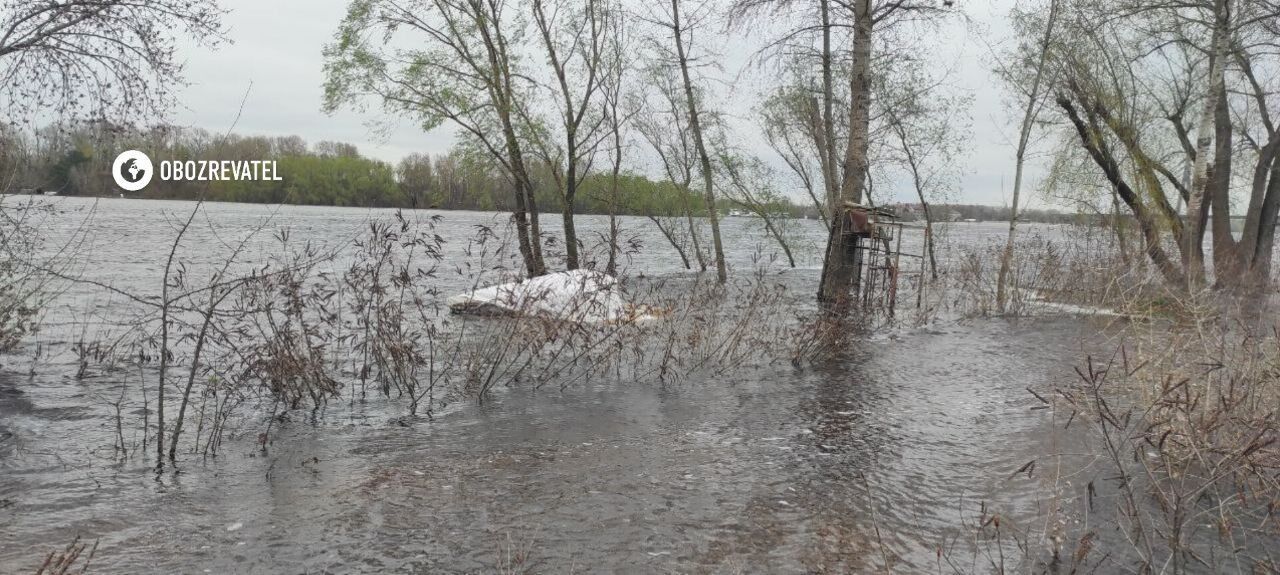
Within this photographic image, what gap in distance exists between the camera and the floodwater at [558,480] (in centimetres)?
564

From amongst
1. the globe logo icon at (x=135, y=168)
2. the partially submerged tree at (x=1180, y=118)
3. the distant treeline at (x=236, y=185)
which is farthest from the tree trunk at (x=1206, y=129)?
the globe logo icon at (x=135, y=168)

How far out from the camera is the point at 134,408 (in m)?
9.60

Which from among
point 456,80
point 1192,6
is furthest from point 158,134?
point 1192,6

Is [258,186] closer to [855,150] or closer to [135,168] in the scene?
[135,168]

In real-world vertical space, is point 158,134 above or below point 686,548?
above

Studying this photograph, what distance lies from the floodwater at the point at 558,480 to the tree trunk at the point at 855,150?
5.30 metres

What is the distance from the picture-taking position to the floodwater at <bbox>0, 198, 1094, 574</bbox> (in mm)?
5641

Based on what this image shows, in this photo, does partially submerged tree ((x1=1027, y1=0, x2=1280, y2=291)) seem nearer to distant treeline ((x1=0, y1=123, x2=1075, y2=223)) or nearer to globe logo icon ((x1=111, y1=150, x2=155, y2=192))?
distant treeline ((x1=0, y1=123, x2=1075, y2=223))

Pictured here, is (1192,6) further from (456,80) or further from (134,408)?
(134,408)

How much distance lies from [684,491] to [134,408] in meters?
6.37

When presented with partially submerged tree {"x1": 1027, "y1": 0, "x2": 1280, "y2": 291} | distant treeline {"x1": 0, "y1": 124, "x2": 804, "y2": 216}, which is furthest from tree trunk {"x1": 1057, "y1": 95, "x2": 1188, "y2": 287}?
distant treeline {"x1": 0, "y1": 124, "x2": 804, "y2": 216}

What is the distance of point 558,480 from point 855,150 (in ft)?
35.5

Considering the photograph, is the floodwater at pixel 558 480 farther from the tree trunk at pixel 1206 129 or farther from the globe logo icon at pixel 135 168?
the tree trunk at pixel 1206 129

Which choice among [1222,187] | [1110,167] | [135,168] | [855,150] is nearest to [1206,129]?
[1110,167]
